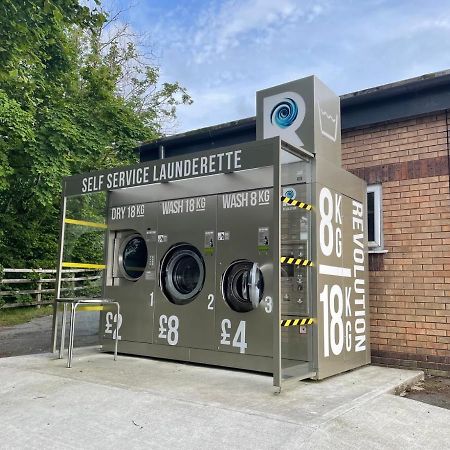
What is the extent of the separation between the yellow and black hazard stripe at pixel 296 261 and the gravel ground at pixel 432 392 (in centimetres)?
174

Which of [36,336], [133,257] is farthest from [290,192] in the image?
[36,336]

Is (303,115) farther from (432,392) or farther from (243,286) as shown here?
(432,392)

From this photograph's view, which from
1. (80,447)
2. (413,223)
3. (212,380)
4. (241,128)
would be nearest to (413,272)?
(413,223)

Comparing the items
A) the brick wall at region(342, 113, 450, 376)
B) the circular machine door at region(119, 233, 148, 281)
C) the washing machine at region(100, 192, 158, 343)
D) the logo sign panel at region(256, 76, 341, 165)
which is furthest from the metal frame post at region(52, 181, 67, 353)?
the brick wall at region(342, 113, 450, 376)

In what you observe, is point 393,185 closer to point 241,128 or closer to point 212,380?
point 241,128

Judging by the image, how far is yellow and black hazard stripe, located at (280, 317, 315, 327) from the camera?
4.82m

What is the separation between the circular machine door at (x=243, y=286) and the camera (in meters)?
5.78

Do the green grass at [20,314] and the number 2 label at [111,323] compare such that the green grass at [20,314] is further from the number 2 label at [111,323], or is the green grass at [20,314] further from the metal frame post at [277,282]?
the metal frame post at [277,282]

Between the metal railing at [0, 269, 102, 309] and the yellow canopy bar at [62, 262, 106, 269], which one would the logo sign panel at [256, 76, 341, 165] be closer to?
the yellow canopy bar at [62, 262, 106, 269]

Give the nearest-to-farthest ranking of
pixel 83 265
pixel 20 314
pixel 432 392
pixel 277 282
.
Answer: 1. pixel 277 282
2. pixel 432 392
3. pixel 83 265
4. pixel 20 314

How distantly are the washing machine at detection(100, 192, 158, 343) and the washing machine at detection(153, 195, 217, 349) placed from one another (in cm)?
16

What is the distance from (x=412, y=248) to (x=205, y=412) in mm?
3755

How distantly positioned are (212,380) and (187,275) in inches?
69.8

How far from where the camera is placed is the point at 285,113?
595cm
